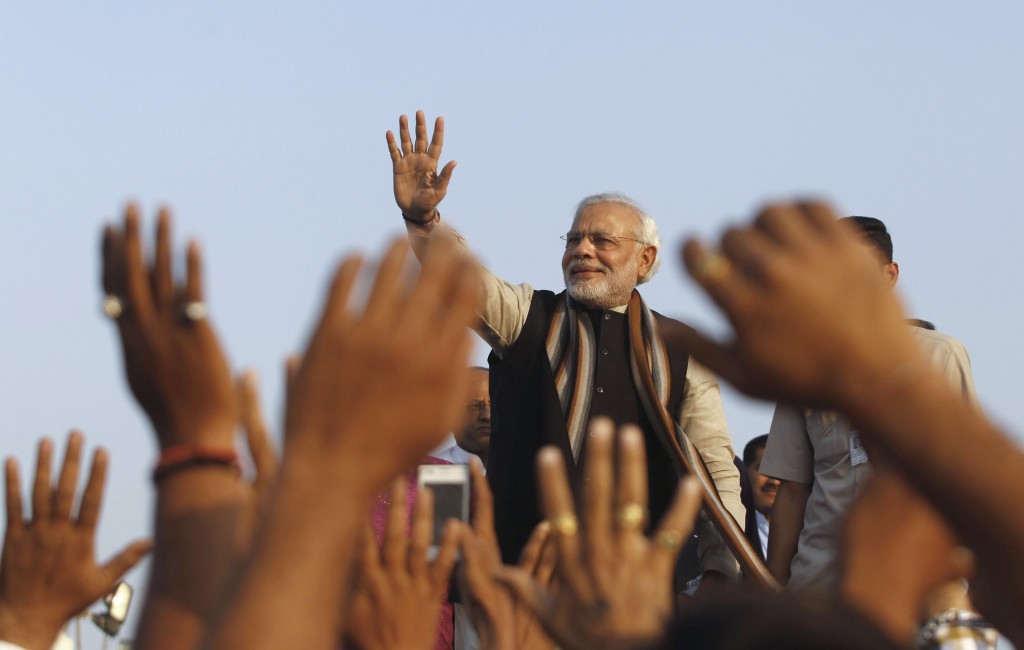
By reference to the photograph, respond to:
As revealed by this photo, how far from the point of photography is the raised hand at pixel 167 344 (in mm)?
1853

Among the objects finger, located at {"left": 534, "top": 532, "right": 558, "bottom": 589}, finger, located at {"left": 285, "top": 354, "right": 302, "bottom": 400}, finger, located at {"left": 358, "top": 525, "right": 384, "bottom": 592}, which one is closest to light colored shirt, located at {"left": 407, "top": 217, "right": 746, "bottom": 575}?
finger, located at {"left": 534, "top": 532, "right": 558, "bottom": 589}

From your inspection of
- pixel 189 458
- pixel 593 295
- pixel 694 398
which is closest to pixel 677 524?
pixel 189 458

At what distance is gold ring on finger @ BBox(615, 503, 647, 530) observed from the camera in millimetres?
1646

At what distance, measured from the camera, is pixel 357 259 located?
138 cm

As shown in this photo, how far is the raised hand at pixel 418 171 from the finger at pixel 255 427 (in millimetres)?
3363

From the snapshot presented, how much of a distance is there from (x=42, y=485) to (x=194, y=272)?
0.71 meters

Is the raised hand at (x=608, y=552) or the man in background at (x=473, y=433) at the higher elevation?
the raised hand at (x=608, y=552)

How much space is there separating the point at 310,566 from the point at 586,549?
17.0 inches

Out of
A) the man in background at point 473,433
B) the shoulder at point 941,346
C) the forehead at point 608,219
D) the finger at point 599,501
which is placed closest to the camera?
A: the finger at point 599,501

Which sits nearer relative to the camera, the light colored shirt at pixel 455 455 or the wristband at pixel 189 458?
the wristband at pixel 189 458

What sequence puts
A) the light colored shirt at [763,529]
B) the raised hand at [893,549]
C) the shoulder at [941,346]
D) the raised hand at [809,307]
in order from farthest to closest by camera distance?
the light colored shirt at [763,529] → the shoulder at [941,346] → the raised hand at [893,549] → the raised hand at [809,307]

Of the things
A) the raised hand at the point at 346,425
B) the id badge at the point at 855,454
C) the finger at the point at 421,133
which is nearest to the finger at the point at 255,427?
the raised hand at the point at 346,425

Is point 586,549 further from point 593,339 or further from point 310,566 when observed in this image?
point 593,339

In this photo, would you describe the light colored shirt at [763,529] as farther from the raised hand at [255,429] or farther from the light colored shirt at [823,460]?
the raised hand at [255,429]
